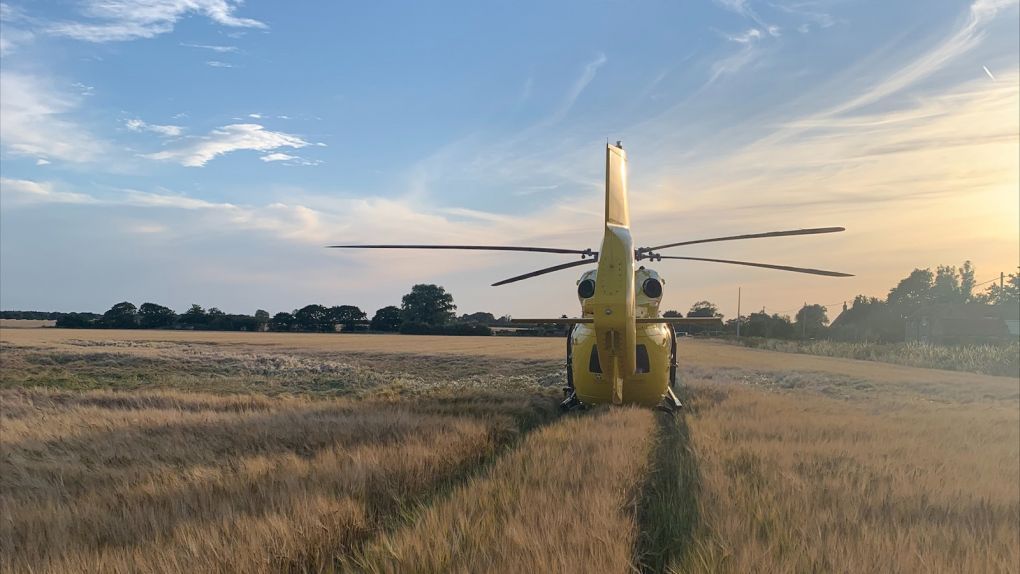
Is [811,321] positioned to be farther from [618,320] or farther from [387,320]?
[618,320]

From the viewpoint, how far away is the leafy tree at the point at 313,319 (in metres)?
87.6

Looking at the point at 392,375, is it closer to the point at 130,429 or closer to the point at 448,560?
the point at 130,429

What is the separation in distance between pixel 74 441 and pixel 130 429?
1.14 m

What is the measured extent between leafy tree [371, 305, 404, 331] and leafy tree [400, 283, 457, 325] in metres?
3.02

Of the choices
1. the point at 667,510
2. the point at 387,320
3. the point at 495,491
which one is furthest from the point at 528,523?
the point at 387,320

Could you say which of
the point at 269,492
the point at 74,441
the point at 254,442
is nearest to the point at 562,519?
the point at 269,492

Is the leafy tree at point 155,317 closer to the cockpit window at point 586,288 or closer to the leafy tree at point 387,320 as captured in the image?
the leafy tree at point 387,320

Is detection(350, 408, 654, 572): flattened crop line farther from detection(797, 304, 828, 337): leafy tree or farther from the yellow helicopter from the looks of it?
detection(797, 304, 828, 337): leafy tree

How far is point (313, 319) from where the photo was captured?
292 feet

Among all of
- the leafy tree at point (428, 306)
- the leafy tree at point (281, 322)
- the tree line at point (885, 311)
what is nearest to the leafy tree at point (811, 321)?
the tree line at point (885, 311)

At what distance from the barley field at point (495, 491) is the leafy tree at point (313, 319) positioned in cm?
7547

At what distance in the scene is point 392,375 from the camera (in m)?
30.9

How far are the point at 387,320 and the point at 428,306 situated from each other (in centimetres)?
1070

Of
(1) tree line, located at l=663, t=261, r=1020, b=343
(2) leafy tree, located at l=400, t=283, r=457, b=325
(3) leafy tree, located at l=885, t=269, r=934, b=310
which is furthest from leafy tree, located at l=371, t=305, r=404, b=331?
(3) leafy tree, located at l=885, t=269, r=934, b=310
